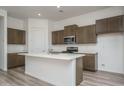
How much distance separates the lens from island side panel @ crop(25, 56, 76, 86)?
2.56 metres

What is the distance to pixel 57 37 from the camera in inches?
235

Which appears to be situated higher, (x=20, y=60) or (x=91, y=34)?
(x=91, y=34)

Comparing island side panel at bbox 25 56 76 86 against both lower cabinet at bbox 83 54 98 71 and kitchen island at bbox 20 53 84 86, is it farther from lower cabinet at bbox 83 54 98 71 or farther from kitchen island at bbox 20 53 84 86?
lower cabinet at bbox 83 54 98 71

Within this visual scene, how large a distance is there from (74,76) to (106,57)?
93.0 inches

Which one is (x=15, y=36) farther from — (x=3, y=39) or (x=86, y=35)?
(x=86, y=35)

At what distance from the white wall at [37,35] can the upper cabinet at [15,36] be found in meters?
0.47

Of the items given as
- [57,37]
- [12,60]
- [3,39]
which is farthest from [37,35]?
[12,60]

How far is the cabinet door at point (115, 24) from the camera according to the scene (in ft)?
12.0

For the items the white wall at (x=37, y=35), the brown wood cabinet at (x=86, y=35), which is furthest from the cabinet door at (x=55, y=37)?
the brown wood cabinet at (x=86, y=35)

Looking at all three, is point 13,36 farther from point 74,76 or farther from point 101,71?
point 101,71

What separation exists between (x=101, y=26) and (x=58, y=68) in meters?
2.72

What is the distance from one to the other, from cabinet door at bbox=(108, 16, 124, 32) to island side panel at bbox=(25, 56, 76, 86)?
7.86ft

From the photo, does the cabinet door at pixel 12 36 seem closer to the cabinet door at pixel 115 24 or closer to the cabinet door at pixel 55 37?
the cabinet door at pixel 55 37

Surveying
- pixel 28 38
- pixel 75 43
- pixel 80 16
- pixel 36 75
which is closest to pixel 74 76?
pixel 36 75
